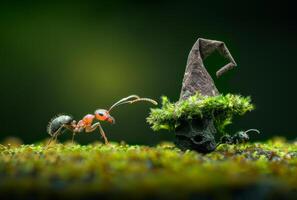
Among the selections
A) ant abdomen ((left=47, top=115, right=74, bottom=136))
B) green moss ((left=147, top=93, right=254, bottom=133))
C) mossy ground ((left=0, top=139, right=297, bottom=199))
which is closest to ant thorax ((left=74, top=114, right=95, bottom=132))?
ant abdomen ((left=47, top=115, right=74, bottom=136))

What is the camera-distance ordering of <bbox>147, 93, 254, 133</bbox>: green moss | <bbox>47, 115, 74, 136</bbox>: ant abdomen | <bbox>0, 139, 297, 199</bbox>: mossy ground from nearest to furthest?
<bbox>0, 139, 297, 199</bbox>: mossy ground, <bbox>147, 93, 254, 133</bbox>: green moss, <bbox>47, 115, 74, 136</bbox>: ant abdomen

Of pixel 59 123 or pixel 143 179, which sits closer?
pixel 143 179

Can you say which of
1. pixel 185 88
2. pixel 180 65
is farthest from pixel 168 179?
pixel 180 65

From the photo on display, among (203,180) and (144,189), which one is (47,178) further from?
(203,180)

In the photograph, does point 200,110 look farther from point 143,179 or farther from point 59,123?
point 143,179

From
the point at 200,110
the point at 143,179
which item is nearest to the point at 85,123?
the point at 200,110

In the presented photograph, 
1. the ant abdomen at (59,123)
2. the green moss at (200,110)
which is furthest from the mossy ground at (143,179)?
the ant abdomen at (59,123)

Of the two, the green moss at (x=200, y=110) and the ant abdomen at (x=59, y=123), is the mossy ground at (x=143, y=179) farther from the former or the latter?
the ant abdomen at (x=59, y=123)

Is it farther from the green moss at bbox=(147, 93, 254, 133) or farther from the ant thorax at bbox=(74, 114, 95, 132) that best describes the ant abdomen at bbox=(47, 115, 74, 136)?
the green moss at bbox=(147, 93, 254, 133)
